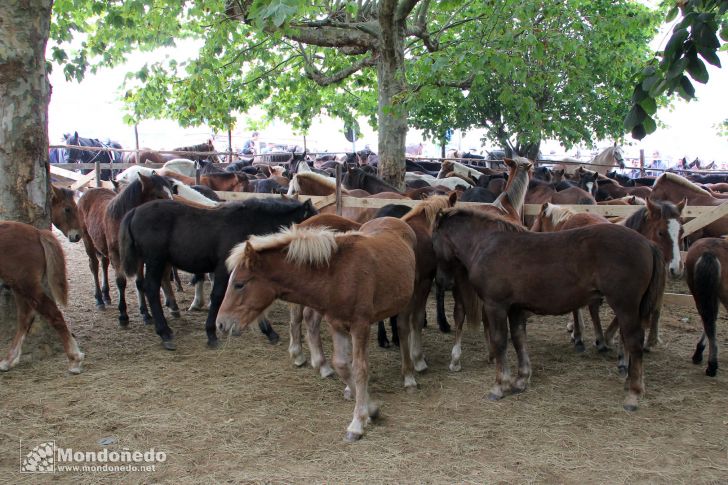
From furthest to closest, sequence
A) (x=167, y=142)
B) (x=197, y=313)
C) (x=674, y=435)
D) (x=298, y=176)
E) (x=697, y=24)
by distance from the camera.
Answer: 1. (x=167, y=142)
2. (x=298, y=176)
3. (x=197, y=313)
4. (x=674, y=435)
5. (x=697, y=24)

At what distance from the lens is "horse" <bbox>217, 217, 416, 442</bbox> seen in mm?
3951

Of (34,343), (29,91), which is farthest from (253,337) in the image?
(29,91)

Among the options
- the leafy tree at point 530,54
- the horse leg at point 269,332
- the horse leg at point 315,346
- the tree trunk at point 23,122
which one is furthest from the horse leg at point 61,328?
the leafy tree at point 530,54

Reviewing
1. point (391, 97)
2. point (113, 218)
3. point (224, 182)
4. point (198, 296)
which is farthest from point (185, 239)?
point (224, 182)

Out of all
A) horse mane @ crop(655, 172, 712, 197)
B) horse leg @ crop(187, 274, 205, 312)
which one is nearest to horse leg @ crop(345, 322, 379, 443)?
horse leg @ crop(187, 274, 205, 312)

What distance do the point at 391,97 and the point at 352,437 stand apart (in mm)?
6911

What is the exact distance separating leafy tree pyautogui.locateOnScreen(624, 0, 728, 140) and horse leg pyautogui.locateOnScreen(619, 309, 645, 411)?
6.46ft

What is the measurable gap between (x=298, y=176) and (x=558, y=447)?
269 inches

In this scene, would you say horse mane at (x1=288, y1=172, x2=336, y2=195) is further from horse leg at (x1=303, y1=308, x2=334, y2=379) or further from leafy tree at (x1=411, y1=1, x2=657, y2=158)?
horse leg at (x1=303, y1=308, x2=334, y2=379)

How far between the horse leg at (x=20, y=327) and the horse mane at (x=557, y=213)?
567 cm

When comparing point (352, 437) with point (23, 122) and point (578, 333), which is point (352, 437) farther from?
point (23, 122)

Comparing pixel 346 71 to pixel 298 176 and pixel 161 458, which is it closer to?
pixel 298 176

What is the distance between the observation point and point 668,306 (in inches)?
308

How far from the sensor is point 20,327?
5320mm
